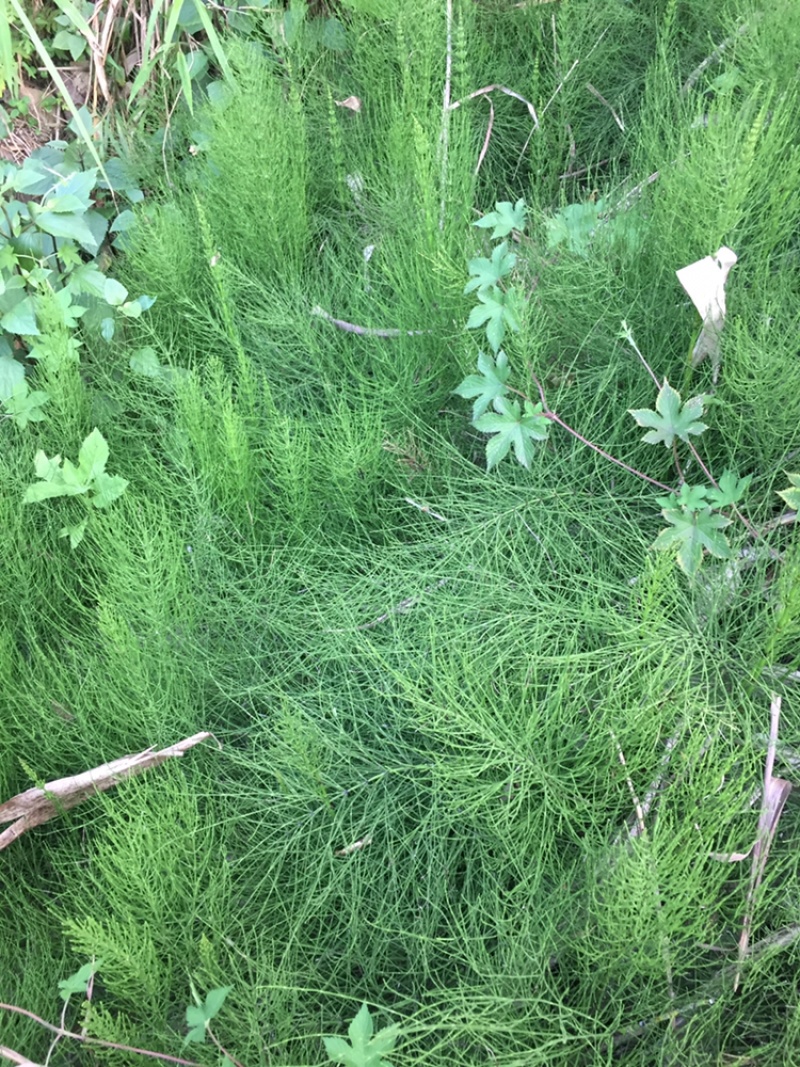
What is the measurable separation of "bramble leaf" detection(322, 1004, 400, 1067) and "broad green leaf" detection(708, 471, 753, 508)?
2.89ft

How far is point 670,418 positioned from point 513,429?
0.26m

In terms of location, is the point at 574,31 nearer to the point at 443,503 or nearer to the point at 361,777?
the point at 443,503

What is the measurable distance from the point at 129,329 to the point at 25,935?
1320mm

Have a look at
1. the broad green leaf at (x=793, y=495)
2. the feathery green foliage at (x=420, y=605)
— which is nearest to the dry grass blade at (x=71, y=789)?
the feathery green foliage at (x=420, y=605)

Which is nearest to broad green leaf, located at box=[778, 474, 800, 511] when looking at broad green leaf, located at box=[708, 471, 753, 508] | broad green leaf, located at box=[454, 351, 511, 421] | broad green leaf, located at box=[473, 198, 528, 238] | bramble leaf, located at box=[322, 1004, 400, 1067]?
broad green leaf, located at box=[708, 471, 753, 508]

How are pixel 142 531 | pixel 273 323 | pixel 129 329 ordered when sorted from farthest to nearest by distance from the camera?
1. pixel 129 329
2. pixel 273 323
3. pixel 142 531

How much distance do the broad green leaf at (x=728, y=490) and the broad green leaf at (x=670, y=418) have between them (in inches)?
3.5

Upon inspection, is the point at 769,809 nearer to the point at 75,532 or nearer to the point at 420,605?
the point at 420,605

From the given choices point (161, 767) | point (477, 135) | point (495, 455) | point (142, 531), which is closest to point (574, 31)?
point (477, 135)

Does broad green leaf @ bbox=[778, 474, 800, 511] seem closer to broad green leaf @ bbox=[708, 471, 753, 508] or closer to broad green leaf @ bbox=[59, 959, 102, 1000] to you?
broad green leaf @ bbox=[708, 471, 753, 508]

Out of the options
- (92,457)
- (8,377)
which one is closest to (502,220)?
(92,457)

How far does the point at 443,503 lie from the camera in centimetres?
150

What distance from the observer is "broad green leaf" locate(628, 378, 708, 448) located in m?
1.30

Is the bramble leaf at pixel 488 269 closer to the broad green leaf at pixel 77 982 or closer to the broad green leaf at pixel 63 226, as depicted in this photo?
the broad green leaf at pixel 63 226
